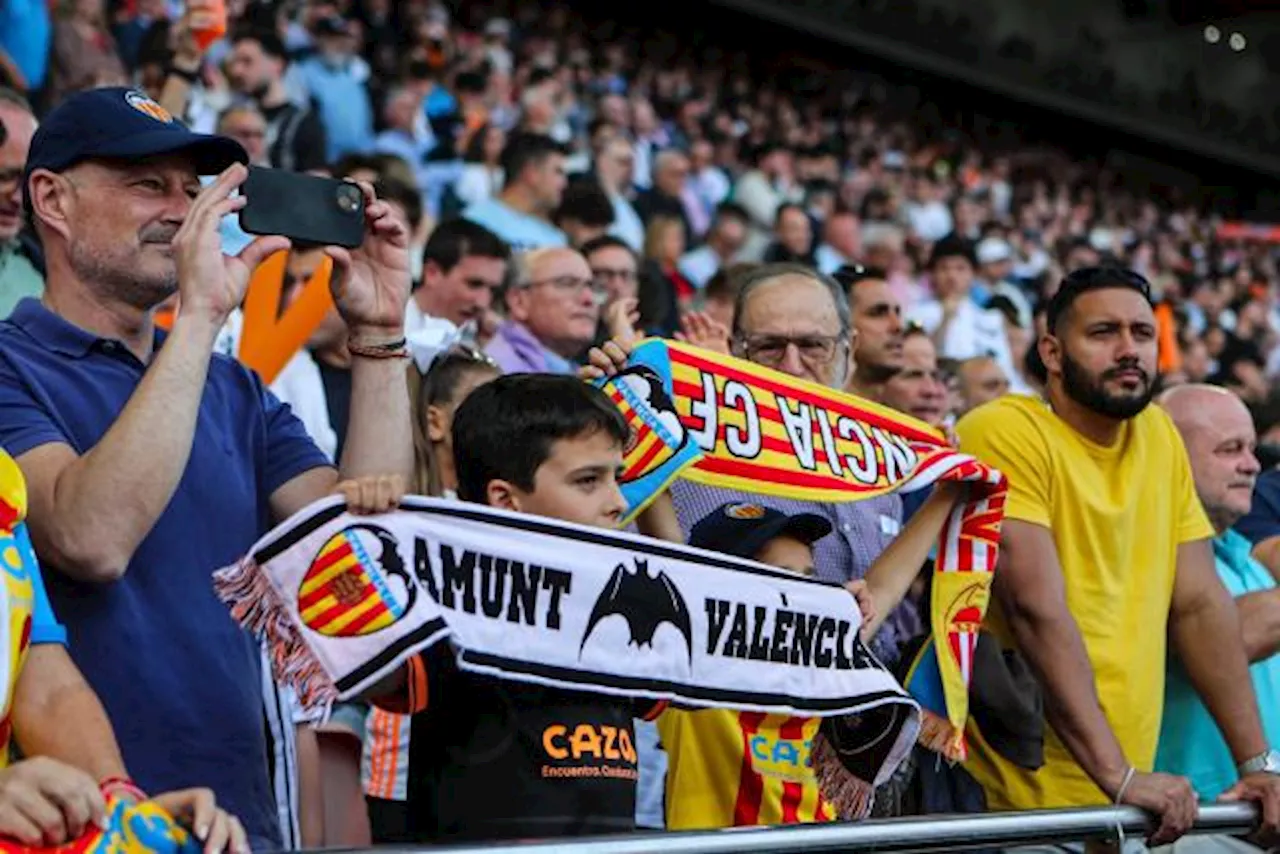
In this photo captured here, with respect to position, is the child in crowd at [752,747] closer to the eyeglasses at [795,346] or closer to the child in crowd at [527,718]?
the child in crowd at [527,718]

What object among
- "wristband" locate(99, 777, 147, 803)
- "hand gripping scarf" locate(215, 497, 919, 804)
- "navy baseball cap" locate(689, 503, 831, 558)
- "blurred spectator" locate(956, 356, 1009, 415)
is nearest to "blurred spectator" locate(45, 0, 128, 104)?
"blurred spectator" locate(956, 356, 1009, 415)

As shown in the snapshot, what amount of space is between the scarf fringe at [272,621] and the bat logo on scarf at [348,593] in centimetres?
3

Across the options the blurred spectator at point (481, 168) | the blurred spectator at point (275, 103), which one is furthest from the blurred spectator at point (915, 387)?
the blurred spectator at point (481, 168)

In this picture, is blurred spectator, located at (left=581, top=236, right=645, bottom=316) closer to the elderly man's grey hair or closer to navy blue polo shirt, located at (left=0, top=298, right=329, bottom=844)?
the elderly man's grey hair

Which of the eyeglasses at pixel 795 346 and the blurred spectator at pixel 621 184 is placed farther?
the blurred spectator at pixel 621 184

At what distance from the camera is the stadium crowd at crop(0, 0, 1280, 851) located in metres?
2.80

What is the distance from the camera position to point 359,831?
394cm

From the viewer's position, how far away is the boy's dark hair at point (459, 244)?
5672 mm

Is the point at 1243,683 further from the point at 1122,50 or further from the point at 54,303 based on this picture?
the point at 1122,50

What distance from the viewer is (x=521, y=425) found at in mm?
3148

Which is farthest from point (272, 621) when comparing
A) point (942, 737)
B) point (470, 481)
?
point (942, 737)

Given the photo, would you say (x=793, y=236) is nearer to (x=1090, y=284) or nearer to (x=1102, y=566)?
(x=1090, y=284)

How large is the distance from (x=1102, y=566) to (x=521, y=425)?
165cm

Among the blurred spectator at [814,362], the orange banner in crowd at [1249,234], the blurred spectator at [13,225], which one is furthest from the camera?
the orange banner in crowd at [1249,234]
